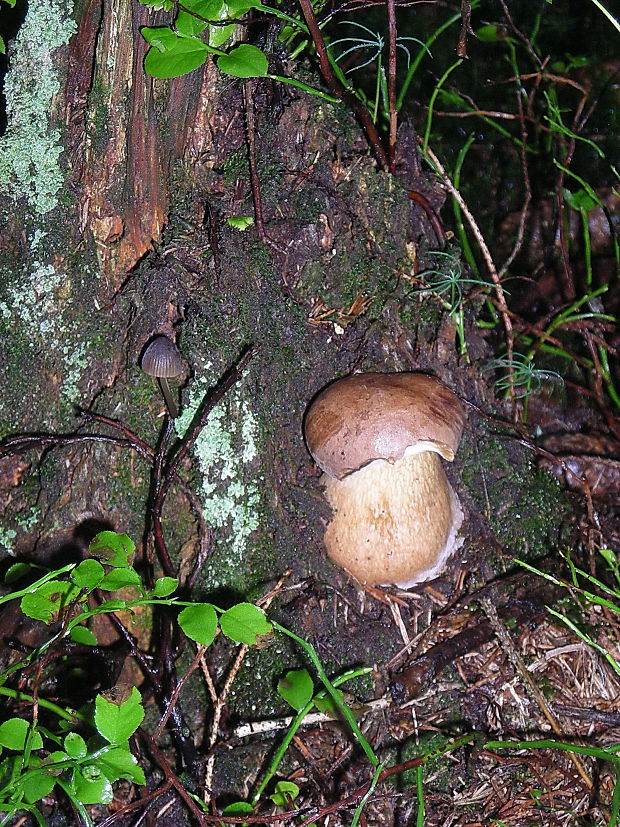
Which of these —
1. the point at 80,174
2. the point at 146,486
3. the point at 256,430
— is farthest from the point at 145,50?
the point at 146,486

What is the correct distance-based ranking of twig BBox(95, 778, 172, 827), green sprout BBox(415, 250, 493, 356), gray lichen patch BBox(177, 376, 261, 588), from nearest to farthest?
twig BBox(95, 778, 172, 827), gray lichen patch BBox(177, 376, 261, 588), green sprout BBox(415, 250, 493, 356)

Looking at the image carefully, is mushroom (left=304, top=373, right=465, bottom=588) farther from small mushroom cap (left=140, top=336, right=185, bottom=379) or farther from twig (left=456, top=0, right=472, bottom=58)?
twig (left=456, top=0, right=472, bottom=58)

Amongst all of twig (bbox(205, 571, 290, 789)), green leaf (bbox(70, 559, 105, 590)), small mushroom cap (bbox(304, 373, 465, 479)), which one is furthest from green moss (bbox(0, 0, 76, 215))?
twig (bbox(205, 571, 290, 789))

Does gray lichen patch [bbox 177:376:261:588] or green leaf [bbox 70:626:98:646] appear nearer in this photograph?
green leaf [bbox 70:626:98:646]

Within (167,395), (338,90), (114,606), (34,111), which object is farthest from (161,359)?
(338,90)

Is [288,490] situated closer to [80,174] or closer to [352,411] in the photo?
[352,411]

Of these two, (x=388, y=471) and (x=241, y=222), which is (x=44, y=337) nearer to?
(x=241, y=222)
